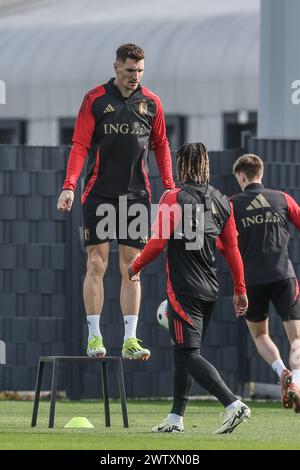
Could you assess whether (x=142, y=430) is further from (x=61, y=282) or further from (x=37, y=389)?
(x=61, y=282)

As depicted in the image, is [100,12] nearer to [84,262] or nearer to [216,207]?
[84,262]

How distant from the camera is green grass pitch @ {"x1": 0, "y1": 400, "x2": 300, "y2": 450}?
10258 mm

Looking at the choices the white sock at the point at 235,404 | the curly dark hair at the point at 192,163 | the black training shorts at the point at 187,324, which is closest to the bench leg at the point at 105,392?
the black training shorts at the point at 187,324

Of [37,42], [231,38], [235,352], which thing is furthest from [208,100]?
[235,352]

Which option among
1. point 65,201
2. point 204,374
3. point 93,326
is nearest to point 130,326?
point 93,326

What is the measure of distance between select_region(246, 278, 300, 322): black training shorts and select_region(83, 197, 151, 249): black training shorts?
1873 millimetres

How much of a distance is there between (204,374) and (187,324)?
37cm

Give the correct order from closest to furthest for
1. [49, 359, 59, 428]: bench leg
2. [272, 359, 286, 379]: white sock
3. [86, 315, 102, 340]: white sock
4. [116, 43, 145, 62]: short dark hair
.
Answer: [49, 359, 59, 428]: bench leg
[116, 43, 145, 62]: short dark hair
[86, 315, 102, 340]: white sock
[272, 359, 286, 379]: white sock

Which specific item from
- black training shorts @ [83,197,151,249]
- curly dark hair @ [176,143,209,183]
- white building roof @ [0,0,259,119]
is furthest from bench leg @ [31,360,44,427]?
white building roof @ [0,0,259,119]

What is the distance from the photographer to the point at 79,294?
1625cm

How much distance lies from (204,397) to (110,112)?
5430mm

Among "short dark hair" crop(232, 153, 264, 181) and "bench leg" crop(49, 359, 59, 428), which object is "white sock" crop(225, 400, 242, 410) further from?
"short dark hair" crop(232, 153, 264, 181)

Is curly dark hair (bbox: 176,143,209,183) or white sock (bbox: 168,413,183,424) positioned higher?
curly dark hair (bbox: 176,143,209,183)

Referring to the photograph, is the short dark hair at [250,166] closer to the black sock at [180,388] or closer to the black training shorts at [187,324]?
the black training shorts at [187,324]
